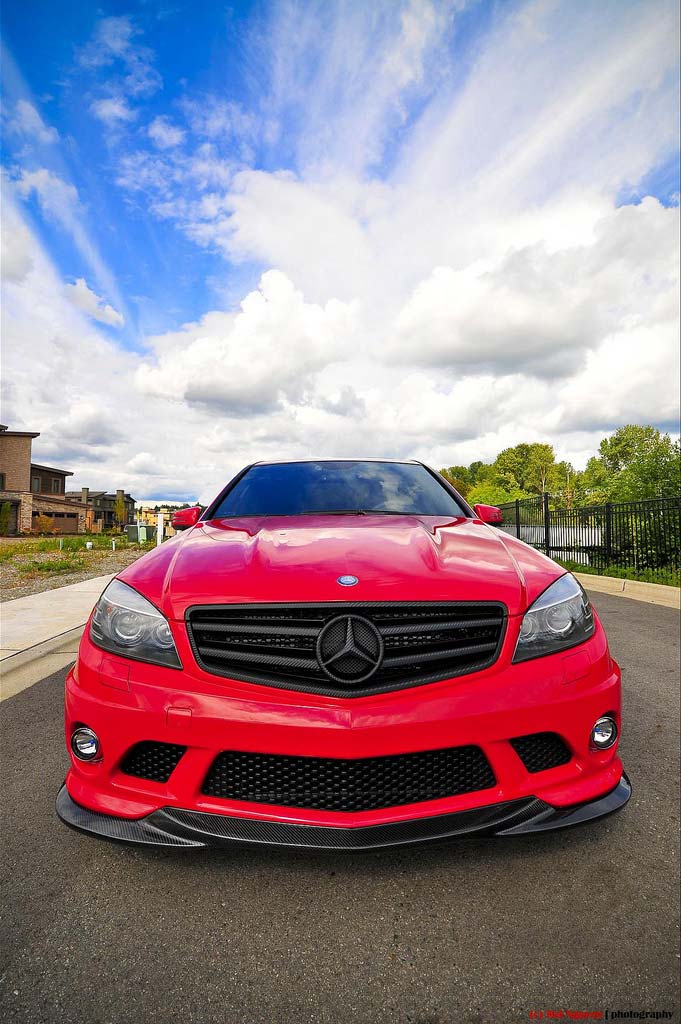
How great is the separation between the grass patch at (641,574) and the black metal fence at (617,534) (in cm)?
24

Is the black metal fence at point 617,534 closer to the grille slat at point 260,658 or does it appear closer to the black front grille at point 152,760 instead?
the grille slat at point 260,658

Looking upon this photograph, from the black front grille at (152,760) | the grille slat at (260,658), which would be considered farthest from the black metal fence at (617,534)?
the black front grille at (152,760)

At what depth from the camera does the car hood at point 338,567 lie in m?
1.91

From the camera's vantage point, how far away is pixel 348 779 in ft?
5.60

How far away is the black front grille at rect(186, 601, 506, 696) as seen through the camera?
178 centimetres

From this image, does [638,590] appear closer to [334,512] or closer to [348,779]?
[334,512]

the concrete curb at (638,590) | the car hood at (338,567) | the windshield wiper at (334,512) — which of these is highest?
the windshield wiper at (334,512)

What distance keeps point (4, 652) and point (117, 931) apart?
3720 mm

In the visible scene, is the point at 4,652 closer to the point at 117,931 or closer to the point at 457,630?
the point at 117,931

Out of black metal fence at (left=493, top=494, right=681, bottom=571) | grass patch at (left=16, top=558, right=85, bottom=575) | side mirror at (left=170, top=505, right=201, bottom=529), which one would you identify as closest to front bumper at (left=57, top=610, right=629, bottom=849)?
side mirror at (left=170, top=505, right=201, bottom=529)

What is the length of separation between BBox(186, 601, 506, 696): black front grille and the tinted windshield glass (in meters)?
1.36

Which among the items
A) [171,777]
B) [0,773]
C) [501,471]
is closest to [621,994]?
[171,777]

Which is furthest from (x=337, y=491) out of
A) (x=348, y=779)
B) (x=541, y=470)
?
(x=541, y=470)

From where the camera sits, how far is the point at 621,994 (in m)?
1.51
